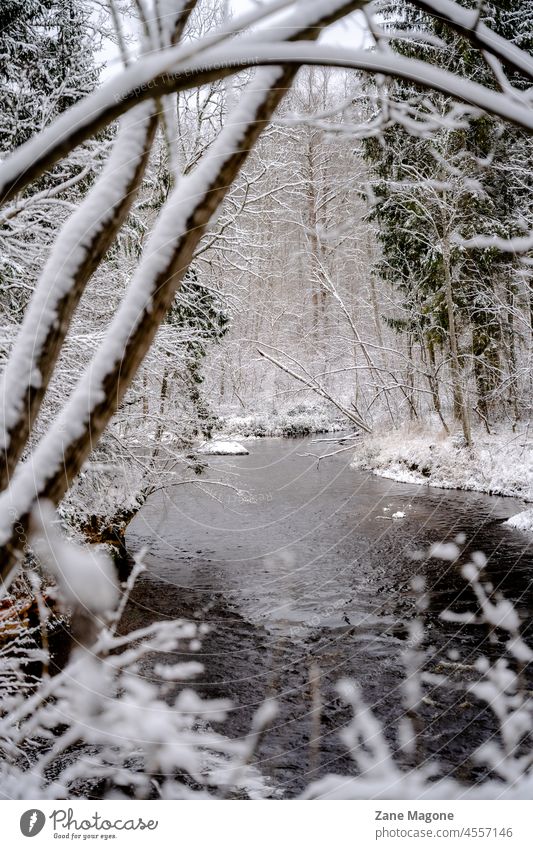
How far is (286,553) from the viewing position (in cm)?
554

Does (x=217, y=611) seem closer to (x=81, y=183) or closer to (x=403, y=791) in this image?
(x=403, y=791)

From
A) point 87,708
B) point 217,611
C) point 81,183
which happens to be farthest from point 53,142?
point 217,611

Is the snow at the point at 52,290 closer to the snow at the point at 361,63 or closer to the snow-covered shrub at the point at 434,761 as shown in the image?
the snow at the point at 361,63

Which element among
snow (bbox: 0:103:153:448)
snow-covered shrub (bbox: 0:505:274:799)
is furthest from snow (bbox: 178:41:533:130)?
snow-covered shrub (bbox: 0:505:274:799)

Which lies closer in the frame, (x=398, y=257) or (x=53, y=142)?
(x=53, y=142)

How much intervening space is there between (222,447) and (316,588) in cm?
205

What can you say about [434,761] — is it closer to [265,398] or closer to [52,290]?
[52,290]

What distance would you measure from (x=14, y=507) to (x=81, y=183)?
121 inches

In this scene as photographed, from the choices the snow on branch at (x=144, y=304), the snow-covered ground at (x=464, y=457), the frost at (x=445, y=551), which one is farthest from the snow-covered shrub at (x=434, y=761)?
the snow-covered ground at (x=464, y=457)

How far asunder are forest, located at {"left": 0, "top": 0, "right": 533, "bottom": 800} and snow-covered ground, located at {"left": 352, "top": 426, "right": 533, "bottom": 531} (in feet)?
0.16

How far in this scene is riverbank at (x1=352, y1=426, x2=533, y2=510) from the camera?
6.24 m

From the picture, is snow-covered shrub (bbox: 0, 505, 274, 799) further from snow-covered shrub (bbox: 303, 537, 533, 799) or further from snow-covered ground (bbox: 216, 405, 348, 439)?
snow-covered ground (bbox: 216, 405, 348, 439)

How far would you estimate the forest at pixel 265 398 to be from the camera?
0.62 m

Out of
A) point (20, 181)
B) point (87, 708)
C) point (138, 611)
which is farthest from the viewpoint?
point (138, 611)
